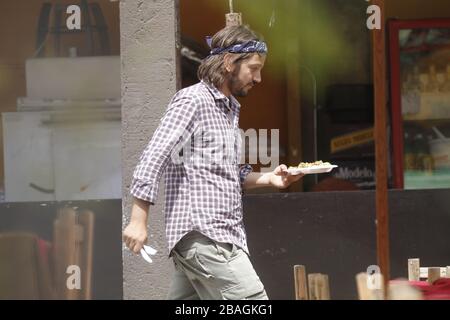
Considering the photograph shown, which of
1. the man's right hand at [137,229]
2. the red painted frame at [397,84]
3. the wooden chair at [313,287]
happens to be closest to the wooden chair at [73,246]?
the wooden chair at [313,287]

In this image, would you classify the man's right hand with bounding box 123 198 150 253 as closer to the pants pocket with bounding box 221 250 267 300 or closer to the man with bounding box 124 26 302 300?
the man with bounding box 124 26 302 300

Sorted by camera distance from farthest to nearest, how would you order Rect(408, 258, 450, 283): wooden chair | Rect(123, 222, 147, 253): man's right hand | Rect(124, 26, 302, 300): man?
Rect(408, 258, 450, 283): wooden chair, Rect(124, 26, 302, 300): man, Rect(123, 222, 147, 253): man's right hand

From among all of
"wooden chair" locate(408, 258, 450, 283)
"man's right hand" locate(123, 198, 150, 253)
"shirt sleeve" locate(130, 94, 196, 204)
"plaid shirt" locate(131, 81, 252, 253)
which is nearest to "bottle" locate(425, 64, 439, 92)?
"wooden chair" locate(408, 258, 450, 283)

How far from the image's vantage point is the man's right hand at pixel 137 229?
461 centimetres

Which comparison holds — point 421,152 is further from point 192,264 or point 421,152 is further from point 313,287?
point 192,264

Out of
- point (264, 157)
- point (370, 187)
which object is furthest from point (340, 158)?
point (264, 157)

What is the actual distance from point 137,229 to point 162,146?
374mm

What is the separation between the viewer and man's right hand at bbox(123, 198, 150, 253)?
15.1 feet

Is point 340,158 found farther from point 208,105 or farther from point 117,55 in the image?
point 208,105

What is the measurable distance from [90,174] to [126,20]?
1.26 meters

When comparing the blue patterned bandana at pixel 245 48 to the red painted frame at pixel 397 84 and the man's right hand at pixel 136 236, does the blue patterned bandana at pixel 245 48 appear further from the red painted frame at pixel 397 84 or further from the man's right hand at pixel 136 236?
the red painted frame at pixel 397 84

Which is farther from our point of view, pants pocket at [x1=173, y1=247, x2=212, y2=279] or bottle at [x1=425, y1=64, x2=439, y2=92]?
bottle at [x1=425, y1=64, x2=439, y2=92]

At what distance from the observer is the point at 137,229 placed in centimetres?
462

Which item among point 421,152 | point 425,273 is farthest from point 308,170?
point 421,152
